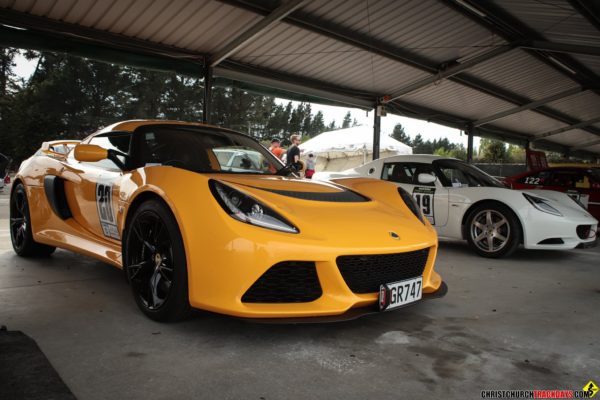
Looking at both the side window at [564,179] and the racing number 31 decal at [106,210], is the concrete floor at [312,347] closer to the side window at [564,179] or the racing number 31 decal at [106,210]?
the racing number 31 decal at [106,210]

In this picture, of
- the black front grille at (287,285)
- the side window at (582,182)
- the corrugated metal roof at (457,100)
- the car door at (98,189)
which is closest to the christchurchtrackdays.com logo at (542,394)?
the black front grille at (287,285)

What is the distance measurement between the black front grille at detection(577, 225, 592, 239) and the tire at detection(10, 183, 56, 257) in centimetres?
541

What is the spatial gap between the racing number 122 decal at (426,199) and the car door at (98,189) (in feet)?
12.2

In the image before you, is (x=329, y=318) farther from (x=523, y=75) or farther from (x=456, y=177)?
(x=523, y=75)

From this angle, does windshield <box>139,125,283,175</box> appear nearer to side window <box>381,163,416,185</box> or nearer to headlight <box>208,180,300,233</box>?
headlight <box>208,180,300,233</box>

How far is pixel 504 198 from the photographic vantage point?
5.12 metres

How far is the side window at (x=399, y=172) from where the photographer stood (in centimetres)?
610

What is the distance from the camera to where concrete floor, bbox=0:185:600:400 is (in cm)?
192

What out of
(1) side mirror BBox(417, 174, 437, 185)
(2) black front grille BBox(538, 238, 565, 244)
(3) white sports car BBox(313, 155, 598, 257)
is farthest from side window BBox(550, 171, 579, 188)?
(1) side mirror BBox(417, 174, 437, 185)

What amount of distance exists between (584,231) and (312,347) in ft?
13.5

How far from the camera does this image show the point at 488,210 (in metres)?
5.25

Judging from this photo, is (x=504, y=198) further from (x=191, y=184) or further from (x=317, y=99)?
(x=317, y=99)

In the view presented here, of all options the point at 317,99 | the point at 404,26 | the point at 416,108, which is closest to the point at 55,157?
the point at 404,26

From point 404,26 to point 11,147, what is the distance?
23.9 metres
